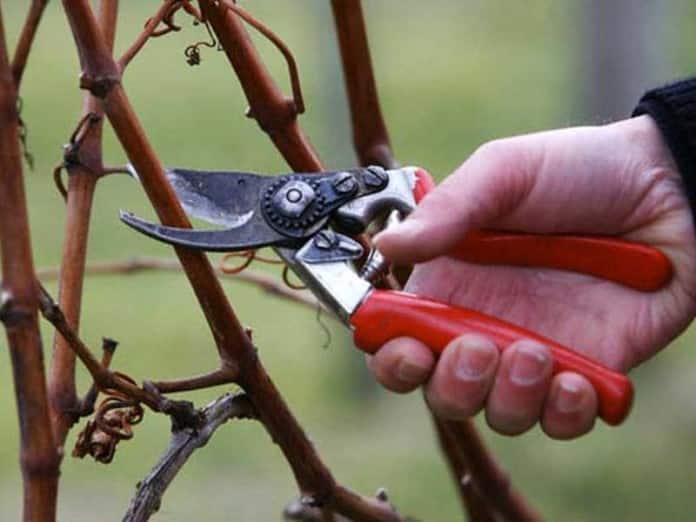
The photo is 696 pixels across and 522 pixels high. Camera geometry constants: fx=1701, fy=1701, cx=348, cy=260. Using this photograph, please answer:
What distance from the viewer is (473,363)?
4.41ft

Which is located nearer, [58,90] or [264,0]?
[58,90]

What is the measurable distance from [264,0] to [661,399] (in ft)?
20.2

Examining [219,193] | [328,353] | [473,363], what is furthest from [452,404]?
[328,353]

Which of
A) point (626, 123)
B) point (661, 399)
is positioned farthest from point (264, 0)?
point (626, 123)

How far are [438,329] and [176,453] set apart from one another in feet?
0.82

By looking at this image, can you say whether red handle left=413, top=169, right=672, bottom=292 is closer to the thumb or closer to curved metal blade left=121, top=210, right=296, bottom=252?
the thumb

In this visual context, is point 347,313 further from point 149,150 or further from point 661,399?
point 661,399

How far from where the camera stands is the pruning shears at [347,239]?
135 centimetres

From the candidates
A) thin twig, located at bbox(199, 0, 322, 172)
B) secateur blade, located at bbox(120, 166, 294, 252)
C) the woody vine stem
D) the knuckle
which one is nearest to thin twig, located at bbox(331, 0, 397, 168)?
the woody vine stem

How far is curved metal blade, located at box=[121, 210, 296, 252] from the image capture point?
124 cm

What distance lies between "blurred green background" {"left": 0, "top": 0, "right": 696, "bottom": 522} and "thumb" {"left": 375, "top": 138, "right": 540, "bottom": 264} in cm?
106

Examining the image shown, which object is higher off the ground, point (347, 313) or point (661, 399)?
point (347, 313)

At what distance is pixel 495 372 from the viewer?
1.35 m

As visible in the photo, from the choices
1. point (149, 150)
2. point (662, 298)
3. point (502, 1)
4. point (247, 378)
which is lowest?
point (502, 1)
